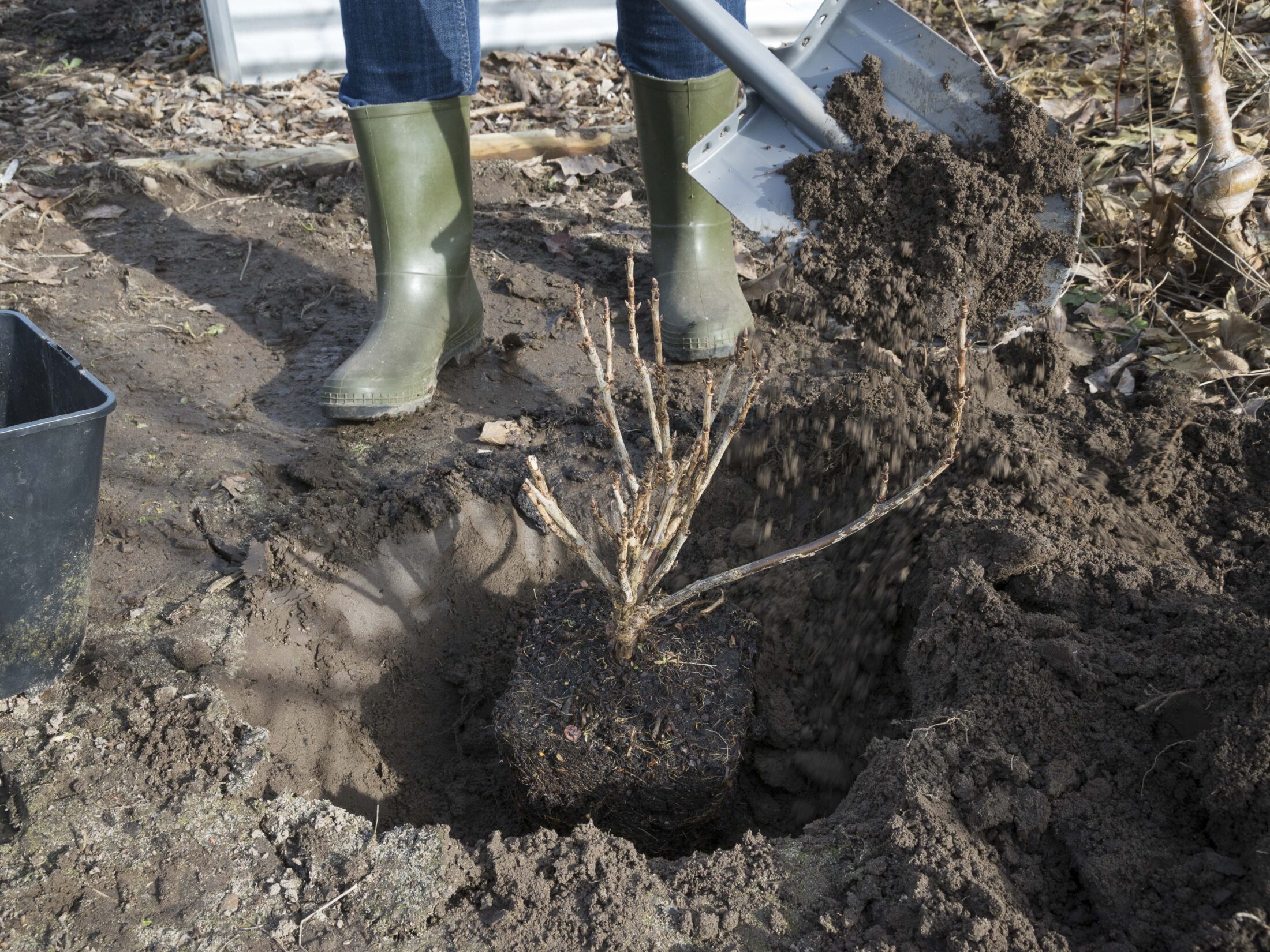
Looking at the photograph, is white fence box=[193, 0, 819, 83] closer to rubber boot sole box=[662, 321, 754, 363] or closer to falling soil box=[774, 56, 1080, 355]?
rubber boot sole box=[662, 321, 754, 363]

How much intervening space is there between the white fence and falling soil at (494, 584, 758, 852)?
438 cm

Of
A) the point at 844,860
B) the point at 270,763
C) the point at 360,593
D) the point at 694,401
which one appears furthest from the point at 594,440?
the point at 844,860

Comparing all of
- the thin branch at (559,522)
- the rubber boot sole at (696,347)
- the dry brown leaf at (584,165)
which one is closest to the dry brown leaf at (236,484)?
the thin branch at (559,522)

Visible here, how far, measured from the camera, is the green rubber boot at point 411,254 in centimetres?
295

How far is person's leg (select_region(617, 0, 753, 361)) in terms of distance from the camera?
10.0ft

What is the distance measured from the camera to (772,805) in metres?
2.36

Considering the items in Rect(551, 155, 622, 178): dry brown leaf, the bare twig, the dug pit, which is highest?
the bare twig

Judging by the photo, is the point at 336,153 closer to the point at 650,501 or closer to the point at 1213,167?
the point at 650,501

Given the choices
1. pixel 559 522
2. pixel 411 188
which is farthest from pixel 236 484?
pixel 559 522

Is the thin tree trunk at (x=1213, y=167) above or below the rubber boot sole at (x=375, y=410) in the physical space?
above

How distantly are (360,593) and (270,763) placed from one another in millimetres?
574

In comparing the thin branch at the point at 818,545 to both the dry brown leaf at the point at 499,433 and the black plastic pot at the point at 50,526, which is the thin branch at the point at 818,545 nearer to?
the dry brown leaf at the point at 499,433

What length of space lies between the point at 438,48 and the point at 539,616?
1.70 m

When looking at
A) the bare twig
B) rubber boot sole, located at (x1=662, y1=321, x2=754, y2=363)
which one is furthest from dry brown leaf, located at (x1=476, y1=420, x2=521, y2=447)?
the bare twig
